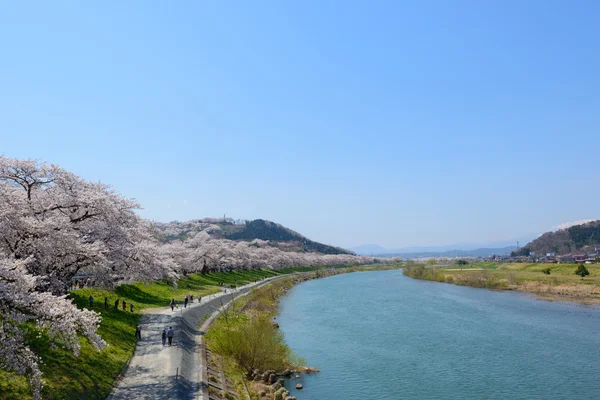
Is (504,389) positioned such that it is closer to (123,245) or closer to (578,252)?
(123,245)

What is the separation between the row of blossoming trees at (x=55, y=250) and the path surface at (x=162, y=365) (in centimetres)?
418

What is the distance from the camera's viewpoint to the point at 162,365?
25.3 meters

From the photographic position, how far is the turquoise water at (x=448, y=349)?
28.2 meters

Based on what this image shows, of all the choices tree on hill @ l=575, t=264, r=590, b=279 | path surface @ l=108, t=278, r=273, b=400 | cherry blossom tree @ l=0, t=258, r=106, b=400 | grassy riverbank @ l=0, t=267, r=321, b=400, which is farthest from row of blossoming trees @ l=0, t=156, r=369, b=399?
tree on hill @ l=575, t=264, r=590, b=279

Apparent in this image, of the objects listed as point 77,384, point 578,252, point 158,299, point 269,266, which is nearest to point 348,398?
point 77,384

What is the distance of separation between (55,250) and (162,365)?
9.55 m

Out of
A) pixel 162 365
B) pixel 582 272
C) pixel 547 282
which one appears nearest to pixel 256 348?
pixel 162 365

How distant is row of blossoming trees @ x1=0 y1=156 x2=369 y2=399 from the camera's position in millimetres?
14047

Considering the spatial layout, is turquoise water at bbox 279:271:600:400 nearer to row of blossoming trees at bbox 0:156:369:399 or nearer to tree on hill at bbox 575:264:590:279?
row of blossoming trees at bbox 0:156:369:399

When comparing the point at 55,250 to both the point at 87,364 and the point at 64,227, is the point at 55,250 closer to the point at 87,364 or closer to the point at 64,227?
the point at 64,227

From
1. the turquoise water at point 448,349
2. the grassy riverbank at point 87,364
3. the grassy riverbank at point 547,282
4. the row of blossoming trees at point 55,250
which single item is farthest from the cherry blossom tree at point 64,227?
the grassy riverbank at point 547,282

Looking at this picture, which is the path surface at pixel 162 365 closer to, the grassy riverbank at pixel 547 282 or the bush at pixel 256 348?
the bush at pixel 256 348

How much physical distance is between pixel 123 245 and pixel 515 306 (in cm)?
5842

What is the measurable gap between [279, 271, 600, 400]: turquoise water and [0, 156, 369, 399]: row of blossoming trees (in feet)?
51.0
